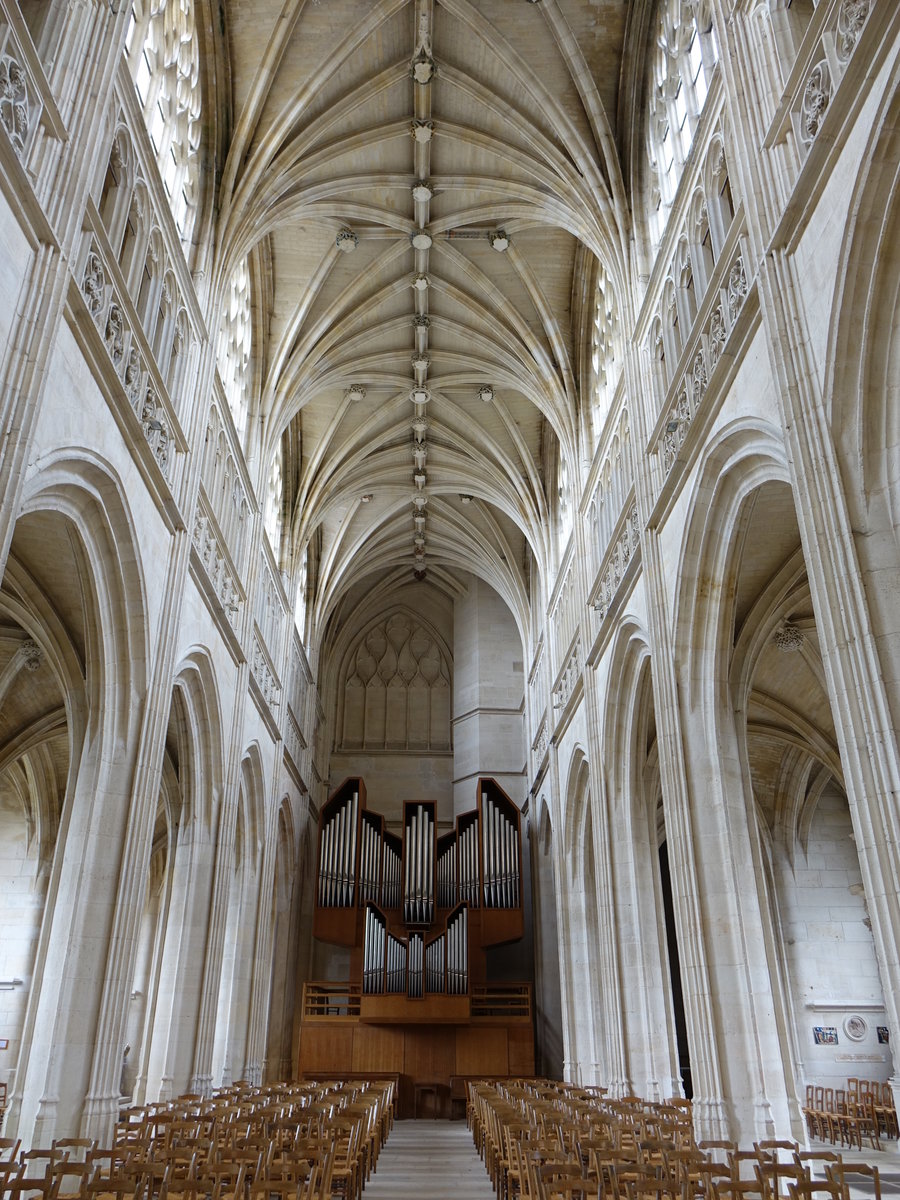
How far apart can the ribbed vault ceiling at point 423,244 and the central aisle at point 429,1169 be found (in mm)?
13108

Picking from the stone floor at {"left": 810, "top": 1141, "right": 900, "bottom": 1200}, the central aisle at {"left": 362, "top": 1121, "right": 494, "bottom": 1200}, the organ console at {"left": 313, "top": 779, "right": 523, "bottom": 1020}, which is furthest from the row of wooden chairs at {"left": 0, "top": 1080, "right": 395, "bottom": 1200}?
the organ console at {"left": 313, "top": 779, "right": 523, "bottom": 1020}

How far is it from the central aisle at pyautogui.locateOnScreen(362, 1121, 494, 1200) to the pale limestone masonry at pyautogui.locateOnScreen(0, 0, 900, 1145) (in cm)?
288

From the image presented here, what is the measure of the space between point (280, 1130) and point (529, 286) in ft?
55.0

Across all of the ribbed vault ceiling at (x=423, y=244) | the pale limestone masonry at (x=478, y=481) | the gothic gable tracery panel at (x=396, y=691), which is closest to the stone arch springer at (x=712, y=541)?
the pale limestone masonry at (x=478, y=481)

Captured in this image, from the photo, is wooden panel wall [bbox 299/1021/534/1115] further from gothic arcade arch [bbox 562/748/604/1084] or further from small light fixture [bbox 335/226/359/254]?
small light fixture [bbox 335/226/359/254]

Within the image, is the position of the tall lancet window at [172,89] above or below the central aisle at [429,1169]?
above

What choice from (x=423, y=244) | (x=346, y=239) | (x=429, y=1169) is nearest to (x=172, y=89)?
(x=346, y=239)

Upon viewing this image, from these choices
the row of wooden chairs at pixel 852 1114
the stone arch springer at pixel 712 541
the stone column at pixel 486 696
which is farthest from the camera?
the stone column at pixel 486 696

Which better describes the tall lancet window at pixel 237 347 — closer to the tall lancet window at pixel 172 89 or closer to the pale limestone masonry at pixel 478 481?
the pale limestone masonry at pixel 478 481

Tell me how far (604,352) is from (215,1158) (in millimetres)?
15746

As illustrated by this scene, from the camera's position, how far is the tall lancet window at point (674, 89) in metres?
12.6

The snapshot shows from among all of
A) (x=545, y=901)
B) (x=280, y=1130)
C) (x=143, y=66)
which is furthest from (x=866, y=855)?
(x=545, y=901)

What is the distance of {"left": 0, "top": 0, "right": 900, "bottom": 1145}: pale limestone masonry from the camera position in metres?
8.04

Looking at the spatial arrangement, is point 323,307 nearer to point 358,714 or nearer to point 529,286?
point 529,286
